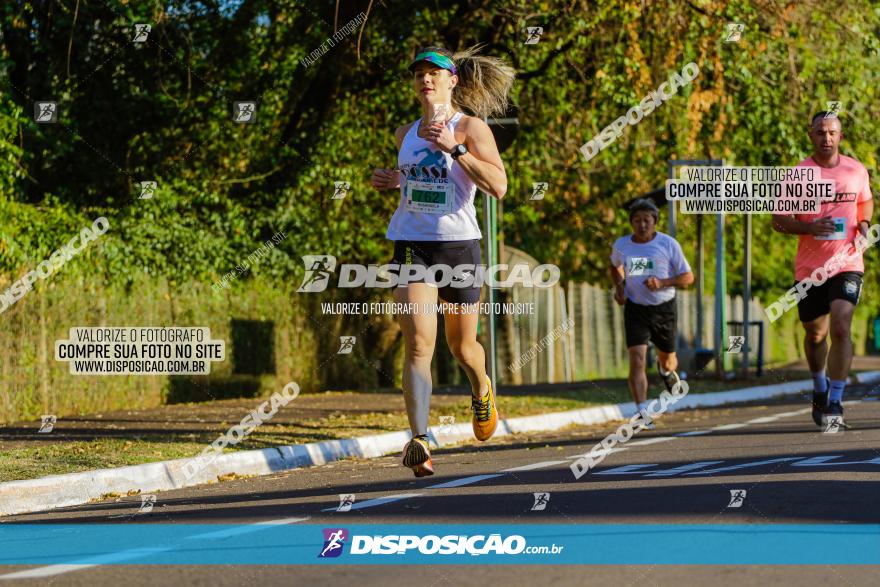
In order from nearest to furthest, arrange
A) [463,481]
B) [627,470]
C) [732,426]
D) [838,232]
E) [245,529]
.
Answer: [245,529], [463,481], [627,470], [838,232], [732,426]

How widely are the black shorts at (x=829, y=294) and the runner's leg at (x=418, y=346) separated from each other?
4.72 m

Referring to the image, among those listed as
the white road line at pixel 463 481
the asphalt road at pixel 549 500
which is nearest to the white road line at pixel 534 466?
the asphalt road at pixel 549 500

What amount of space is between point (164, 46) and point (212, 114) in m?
1.19

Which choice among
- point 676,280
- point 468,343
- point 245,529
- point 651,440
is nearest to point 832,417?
point 651,440

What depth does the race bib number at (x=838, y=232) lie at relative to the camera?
11.7 meters

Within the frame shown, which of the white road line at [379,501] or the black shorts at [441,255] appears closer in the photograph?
the white road line at [379,501]

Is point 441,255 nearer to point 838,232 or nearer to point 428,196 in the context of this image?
point 428,196

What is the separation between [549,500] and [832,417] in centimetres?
543

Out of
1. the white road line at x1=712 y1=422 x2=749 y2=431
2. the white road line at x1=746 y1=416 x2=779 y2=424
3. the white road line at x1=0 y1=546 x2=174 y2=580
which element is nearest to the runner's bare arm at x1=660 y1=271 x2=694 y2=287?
the white road line at x1=712 y1=422 x2=749 y2=431

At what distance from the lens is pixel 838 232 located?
11.7 m

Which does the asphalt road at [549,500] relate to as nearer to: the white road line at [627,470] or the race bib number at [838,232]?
the white road line at [627,470]

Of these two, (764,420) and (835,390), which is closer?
(835,390)

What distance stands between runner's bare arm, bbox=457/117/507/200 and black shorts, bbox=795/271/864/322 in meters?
4.49

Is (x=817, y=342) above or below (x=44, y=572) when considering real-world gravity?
above
